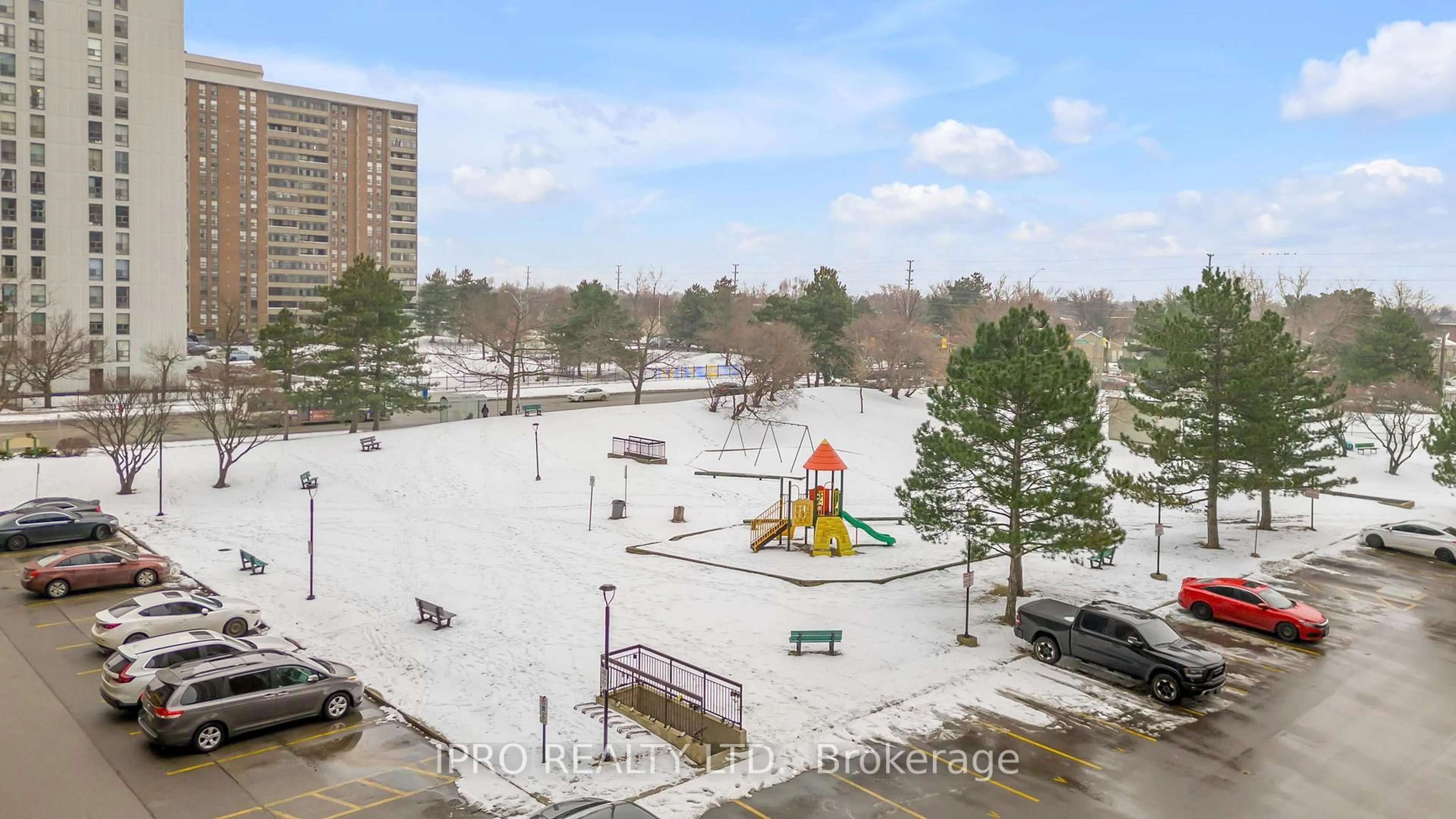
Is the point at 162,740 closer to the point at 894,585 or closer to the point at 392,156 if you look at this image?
the point at 894,585

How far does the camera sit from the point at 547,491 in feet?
138

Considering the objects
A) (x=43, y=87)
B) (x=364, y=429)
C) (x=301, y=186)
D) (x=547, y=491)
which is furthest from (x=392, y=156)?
(x=547, y=491)

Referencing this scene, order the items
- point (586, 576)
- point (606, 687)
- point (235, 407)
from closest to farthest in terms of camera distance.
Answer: point (606, 687) < point (586, 576) < point (235, 407)

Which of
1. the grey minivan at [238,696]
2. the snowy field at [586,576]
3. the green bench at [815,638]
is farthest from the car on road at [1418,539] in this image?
the grey minivan at [238,696]

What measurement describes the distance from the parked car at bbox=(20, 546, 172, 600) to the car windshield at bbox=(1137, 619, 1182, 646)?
25.2 meters

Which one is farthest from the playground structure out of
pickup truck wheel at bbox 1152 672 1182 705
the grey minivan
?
the grey minivan

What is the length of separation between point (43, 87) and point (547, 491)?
5759cm

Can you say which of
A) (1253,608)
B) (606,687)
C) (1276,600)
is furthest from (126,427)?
(1276,600)

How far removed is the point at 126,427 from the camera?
36375 millimetres

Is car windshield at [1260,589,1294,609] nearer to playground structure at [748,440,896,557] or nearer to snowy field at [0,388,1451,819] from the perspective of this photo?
snowy field at [0,388,1451,819]

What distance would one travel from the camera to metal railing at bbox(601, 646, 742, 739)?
1642 centimetres

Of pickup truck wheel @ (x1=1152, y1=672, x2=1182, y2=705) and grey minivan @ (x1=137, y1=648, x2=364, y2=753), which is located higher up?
grey minivan @ (x1=137, y1=648, x2=364, y2=753)

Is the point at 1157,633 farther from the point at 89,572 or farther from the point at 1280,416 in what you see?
the point at 89,572

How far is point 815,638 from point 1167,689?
7263mm
